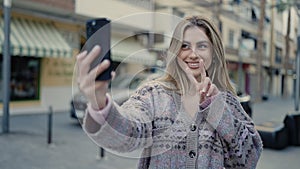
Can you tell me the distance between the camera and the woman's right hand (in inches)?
31.8

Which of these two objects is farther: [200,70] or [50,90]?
[50,90]

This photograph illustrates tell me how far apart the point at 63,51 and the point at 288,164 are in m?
9.21

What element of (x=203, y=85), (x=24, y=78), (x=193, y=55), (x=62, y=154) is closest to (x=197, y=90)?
(x=203, y=85)

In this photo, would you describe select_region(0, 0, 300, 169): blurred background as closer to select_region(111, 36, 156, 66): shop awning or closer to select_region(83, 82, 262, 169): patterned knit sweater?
select_region(111, 36, 156, 66): shop awning

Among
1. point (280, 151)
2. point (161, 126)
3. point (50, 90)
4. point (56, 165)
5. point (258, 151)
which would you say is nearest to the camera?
point (161, 126)

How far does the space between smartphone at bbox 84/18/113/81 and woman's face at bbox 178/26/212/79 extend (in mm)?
532

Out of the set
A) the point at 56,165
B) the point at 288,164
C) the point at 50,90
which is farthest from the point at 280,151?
the point at 50,90

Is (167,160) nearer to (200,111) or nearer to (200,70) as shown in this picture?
(200,111)

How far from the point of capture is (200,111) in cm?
128

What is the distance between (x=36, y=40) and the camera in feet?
38.4

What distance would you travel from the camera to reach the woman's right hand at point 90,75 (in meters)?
0.81

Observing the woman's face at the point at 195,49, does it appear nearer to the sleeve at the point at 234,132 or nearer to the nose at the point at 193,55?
the nose at the point at 193,55

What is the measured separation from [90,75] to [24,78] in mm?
12802

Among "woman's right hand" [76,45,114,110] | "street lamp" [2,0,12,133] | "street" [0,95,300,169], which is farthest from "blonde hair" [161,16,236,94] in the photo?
"street lamp" [2,0,12,133]
